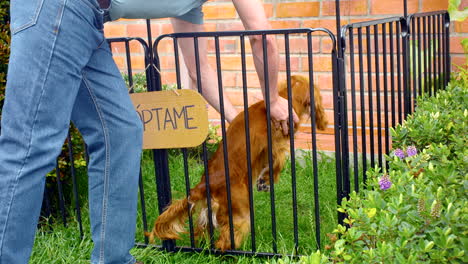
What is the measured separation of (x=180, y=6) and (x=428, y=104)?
1310 millimetres

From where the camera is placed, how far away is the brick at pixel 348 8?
4074mm

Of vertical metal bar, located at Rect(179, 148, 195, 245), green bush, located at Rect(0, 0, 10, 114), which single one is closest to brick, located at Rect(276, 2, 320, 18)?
vertical metal bar, located at Rect(179, 148, 195, 245)

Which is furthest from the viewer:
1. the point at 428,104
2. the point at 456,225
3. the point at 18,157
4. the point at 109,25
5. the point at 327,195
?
the point at 109,25

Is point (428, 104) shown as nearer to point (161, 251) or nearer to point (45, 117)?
point (161, 251)

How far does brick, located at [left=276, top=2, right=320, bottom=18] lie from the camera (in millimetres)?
4230

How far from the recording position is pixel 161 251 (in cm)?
291

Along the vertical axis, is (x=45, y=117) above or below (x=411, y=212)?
above

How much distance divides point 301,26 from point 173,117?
6.36 ft

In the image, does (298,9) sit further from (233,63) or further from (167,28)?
(167,28)

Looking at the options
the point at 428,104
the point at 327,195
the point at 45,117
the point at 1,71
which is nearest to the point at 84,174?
the point at 1,71

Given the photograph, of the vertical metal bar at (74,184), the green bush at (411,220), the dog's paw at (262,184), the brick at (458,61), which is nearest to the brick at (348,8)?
the brick at (458,61)

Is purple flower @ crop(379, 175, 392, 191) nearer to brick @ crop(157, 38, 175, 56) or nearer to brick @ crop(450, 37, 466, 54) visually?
brick @ crop(450, 37, 466, 54)

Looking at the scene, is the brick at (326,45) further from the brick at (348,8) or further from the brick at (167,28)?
the brick at (167,28)

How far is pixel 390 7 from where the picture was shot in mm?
3975
